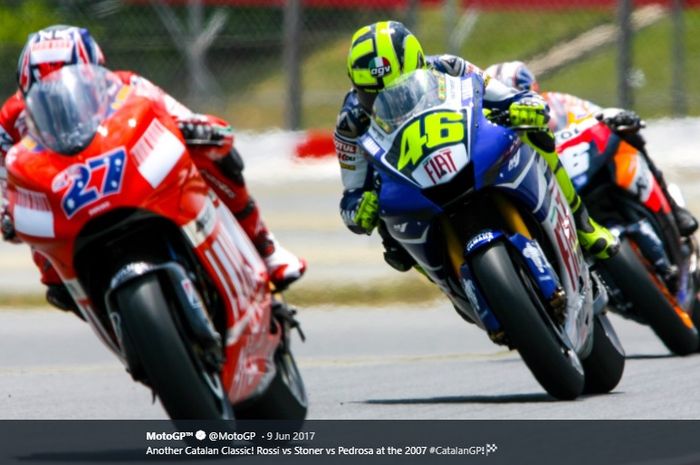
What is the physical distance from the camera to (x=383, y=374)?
8562 mm

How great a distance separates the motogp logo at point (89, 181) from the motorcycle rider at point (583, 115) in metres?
3.50

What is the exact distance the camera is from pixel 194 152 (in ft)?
19.1

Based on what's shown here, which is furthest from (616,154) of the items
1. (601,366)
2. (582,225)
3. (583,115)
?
(601,366)

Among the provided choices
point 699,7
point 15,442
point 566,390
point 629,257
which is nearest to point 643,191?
point 629,257

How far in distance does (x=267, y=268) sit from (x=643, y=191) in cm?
307

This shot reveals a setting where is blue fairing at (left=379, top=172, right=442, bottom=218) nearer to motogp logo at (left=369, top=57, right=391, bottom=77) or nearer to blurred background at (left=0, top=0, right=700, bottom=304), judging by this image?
motogp logo at (left=369, top=57, right=391, bottom=77)

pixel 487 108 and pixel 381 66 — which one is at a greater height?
pixel 381 66

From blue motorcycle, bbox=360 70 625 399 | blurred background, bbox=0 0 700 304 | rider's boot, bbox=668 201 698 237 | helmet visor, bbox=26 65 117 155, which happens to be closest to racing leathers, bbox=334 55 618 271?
blue motorcycle, bbox=360 70 625 399

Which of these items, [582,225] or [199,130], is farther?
[582,225]

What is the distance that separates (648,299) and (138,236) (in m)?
3.48

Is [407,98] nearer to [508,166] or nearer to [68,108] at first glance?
[508,166]

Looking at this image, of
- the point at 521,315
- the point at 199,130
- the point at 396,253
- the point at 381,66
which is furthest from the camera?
the point at 396,253

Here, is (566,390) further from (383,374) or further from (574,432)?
(383,374)
